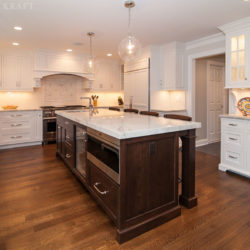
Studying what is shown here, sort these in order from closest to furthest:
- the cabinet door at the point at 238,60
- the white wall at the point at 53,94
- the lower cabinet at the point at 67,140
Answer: the lower cabinet at the point at 67,140 → the cabinet door at the point at 238,60 → the white wall at the point at 53,94

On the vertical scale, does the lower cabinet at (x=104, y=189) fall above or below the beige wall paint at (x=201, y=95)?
below

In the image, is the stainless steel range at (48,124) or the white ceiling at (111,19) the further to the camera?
the stainless steel range at (48,124)

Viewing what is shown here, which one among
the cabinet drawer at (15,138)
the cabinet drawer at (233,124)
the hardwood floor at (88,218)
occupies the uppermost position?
the cabinet drawer at (233,124)

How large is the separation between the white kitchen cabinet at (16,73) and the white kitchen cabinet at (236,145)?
4.76 meters

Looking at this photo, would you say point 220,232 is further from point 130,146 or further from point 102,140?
point 102,140

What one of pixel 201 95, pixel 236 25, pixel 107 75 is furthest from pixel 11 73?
pixel 236 25

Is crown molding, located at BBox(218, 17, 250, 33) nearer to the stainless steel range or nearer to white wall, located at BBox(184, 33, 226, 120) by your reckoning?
white wall, located at BBox(184, 33, 226, 120)

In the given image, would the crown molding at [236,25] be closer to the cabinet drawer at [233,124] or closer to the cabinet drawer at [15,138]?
the cabinet drawer at [233,124]

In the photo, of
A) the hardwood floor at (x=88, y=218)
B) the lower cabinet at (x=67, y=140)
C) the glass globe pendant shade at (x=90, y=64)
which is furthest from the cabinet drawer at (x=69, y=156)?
the glass globe pendant shade at (x=90, y=64)

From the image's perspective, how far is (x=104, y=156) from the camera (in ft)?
6.67

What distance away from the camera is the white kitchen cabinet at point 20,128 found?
4.86m

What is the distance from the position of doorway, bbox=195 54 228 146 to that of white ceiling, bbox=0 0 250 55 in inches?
43.4

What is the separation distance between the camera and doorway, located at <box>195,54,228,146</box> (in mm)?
5074

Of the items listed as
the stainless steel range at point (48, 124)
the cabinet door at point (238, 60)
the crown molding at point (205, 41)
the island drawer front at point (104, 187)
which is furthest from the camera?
the stainless steel range at point (48, 124)
